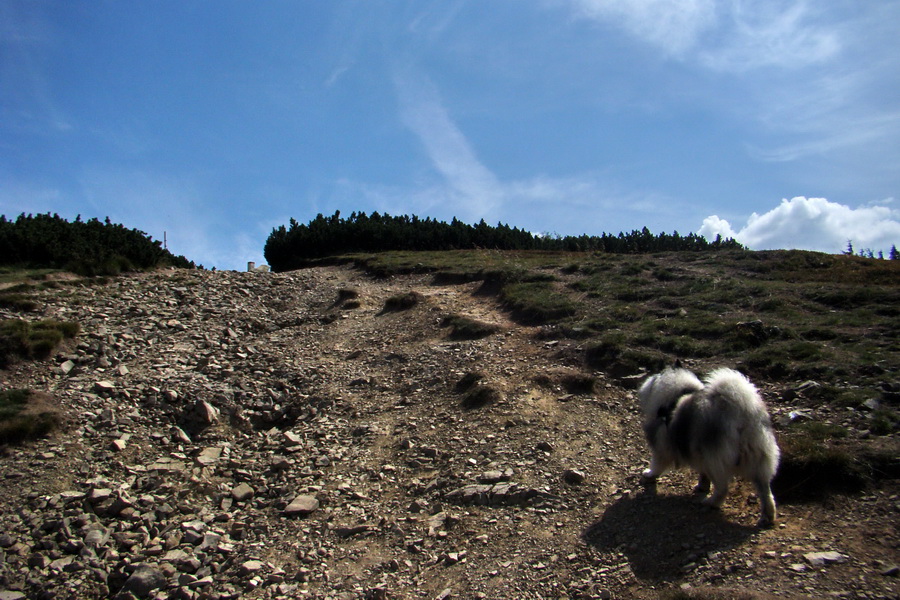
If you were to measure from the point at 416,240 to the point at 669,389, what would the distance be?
81.9 feet

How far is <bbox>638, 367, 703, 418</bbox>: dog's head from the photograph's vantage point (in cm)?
652

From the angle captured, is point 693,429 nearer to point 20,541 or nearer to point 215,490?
point 215,490

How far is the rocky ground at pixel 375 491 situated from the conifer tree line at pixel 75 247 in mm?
4695

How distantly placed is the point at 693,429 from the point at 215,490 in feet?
20.7

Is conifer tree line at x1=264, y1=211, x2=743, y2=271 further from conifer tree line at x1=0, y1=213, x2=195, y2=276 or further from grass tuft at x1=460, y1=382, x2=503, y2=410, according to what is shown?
grass tuft at x1=460, y1=382, x2=503, y2=410

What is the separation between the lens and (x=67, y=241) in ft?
59.5

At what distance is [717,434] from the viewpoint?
18.6ft

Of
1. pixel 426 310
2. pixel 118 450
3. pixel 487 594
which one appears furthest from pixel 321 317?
pixel 487 594

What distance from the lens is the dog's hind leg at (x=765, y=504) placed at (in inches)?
217

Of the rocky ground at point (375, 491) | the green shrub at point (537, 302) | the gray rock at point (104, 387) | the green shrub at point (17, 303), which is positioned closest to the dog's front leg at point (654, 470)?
the rocky ground at point (375, 491)

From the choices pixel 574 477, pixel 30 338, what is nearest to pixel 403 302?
pixel 30 338

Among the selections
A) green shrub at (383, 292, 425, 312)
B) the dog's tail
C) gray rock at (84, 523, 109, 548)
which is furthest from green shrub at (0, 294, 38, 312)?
the dog's tail

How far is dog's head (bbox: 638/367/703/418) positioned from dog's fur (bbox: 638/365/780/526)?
1 cm

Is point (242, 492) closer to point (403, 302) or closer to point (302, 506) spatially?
point (302, 506)
